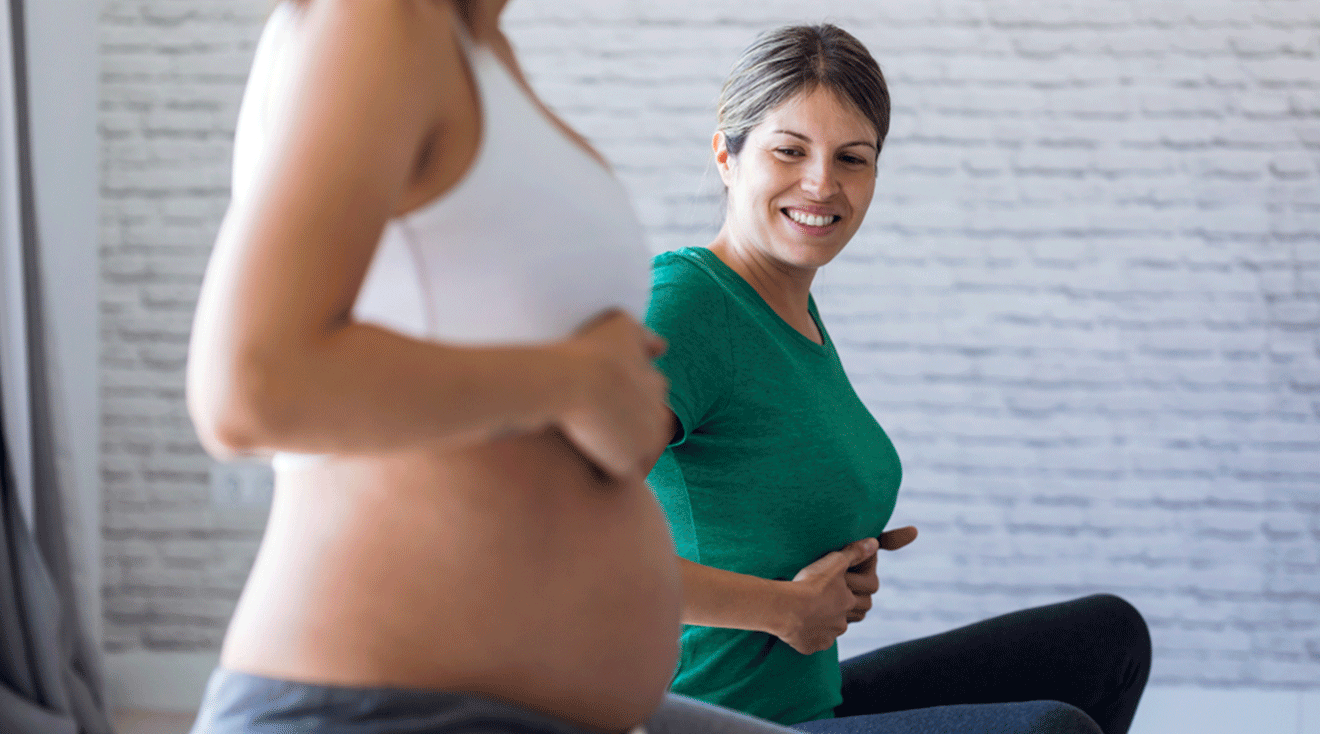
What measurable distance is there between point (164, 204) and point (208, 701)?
2.47m

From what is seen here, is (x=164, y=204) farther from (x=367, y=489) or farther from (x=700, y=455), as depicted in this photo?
(x=367, y=489)

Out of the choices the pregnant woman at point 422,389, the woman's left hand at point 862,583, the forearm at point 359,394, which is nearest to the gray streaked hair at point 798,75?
the woman's left hand at point 862,583

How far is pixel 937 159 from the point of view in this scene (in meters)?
2.63

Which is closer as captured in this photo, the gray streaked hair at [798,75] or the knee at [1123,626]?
the gray streaked hair at [798,75]

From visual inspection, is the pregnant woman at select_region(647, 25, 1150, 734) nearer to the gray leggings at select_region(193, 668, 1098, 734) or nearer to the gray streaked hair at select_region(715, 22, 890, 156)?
the gray streaked hair at select_region(715, 22, 890, 156)

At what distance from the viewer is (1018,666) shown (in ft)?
4.55

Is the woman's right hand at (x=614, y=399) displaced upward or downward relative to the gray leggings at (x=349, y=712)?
upward

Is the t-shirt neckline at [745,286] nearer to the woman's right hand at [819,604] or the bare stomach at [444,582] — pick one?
the woman's right hand at [819,604]

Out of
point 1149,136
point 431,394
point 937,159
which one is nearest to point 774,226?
point 431,394

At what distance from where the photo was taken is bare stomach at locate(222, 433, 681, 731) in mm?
517

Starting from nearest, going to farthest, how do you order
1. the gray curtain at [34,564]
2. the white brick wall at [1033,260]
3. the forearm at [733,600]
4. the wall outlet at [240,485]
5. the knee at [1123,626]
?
the forearm at [733,600] → the knee at [1123,626] → the gray curtain at [34,564] → the white brick wall at [1033,260] → the wall outlet at [240,485]

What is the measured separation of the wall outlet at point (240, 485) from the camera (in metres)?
2.72

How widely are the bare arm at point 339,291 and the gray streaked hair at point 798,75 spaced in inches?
31.6

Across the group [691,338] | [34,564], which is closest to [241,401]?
[691,338]
